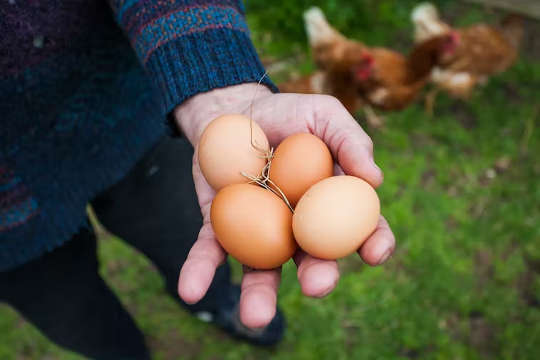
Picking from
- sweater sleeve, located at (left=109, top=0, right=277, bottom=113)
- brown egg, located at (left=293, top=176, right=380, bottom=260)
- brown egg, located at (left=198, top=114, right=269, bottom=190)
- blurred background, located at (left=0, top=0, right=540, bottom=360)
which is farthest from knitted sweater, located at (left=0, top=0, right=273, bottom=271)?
blurred background, located at (left=0, top=0, right=540, bottom=360)

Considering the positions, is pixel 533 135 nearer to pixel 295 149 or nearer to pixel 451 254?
pixel 451 254

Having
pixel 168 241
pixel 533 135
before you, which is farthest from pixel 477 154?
pixel 168 241

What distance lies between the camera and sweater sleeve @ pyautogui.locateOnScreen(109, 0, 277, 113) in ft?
3.74

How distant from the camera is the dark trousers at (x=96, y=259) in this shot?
1.44m

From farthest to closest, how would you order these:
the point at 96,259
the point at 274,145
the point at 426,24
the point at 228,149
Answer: the point at 426,24, the point at 96,259, the point at 274,145, the point at 228,149

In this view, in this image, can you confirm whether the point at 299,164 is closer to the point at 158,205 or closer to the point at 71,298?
the point at 158,205

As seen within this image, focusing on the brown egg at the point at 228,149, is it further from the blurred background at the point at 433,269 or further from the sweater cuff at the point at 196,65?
the blurred background at the point at 433,269

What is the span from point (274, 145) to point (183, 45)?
0.39 metres

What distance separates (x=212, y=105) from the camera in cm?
122

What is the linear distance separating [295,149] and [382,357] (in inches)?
55.2

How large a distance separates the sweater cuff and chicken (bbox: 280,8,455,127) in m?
1.73

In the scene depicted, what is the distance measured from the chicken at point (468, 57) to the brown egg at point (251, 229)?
252 cm

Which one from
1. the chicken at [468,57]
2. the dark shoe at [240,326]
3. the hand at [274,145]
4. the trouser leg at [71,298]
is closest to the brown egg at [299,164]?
the hand at [274,145]

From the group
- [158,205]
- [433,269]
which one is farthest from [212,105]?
[433,269]
